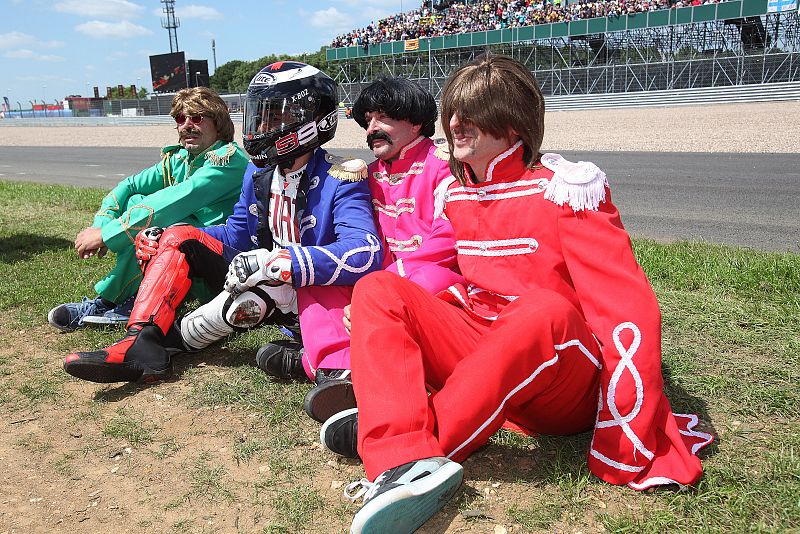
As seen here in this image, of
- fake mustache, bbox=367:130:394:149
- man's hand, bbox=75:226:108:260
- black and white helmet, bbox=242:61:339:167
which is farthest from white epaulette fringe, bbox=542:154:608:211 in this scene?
man's hand, bbox=75:226:108:260

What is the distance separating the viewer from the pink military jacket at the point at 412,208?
3.51 metres

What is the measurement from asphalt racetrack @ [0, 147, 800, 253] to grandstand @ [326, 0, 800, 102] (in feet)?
70.6

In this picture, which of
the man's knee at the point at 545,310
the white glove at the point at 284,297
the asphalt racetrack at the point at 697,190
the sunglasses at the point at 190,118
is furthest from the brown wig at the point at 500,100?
the asphalt racetrack at the point at 697,190

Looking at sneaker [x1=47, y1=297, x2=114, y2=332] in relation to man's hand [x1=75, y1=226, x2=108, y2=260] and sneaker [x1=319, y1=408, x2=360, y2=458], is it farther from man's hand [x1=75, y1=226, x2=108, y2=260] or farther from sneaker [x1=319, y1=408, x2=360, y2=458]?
sneaker [x1=319, y1=408, x2=360, y2=458]

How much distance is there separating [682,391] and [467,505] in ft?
5.09

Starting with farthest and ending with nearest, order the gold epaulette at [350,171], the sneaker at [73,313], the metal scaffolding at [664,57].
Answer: the metal scaffolding at [664,57]
the sneaker at [73,313]
the gold epaulette at [350,171]

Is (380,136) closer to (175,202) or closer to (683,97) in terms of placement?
(175,202)

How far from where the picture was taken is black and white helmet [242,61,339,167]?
384 centimetres

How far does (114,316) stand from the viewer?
507 cm

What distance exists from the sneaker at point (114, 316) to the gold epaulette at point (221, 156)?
1.23 metres

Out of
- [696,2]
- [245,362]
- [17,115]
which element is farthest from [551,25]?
[17,115]

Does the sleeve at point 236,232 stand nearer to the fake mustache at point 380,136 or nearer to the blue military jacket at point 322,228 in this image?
the blue military jacket at point 322,228

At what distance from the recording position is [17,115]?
70.6 m

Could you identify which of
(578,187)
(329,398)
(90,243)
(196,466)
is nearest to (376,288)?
(329,398)
